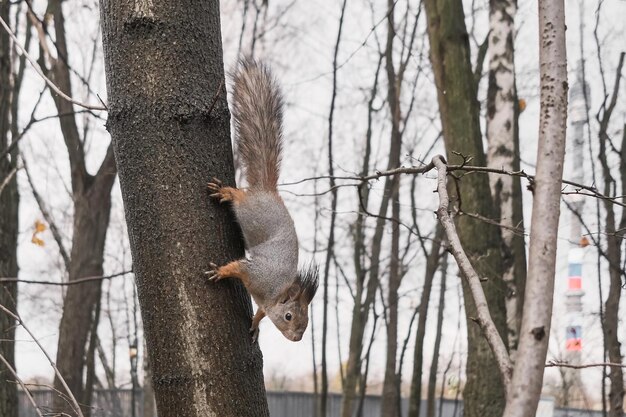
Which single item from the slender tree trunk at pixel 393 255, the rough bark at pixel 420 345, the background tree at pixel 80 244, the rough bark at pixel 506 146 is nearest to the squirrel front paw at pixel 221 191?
the rough bark at pixel 506 146

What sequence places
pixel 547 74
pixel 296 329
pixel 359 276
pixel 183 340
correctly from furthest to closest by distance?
pixel 359 276 → pixel 296 329 → pixel 183 340 → pixel 547 74

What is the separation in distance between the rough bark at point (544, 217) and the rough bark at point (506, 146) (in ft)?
14.5

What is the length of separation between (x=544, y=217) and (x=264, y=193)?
1384mm

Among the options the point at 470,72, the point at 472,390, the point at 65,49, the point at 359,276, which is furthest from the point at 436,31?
the point at 359,276

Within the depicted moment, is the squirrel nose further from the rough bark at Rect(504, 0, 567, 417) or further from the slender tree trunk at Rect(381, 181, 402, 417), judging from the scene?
the slender tree trunk at Rect(381, 181, 402, 417)

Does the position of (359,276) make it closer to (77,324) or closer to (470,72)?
(77,324)

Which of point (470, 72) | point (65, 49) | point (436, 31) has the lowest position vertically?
point (470, 72)

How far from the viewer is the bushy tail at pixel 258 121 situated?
2.25 m

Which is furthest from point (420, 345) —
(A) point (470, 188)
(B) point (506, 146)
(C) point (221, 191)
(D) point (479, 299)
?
(D) point (479, 299)

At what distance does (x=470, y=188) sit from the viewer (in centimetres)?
515

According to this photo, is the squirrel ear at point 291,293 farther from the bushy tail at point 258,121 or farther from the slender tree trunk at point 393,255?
the slender tree trunk at point 393,255

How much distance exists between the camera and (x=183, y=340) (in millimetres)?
1415

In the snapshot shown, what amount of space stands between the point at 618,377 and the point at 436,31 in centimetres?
357

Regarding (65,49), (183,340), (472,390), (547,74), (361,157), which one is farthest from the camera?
(361,157)
